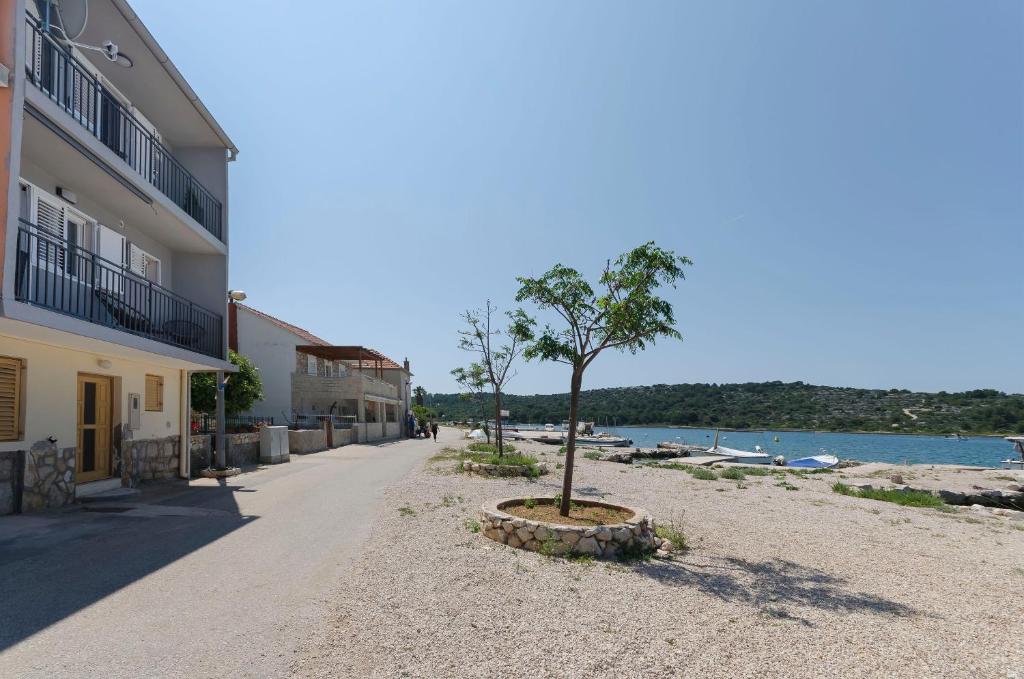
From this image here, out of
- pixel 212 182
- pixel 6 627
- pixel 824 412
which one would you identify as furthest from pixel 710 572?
pixel 824 412

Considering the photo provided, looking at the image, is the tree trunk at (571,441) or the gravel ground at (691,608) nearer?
the gravel ground at (691,608)

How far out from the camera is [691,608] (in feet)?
20.1

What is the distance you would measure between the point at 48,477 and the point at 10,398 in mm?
1576

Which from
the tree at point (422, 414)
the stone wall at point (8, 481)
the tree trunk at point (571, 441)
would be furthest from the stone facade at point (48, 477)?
the tree at point (422, 414)

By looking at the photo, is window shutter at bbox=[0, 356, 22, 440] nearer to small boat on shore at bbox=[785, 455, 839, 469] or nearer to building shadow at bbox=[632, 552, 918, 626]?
building shadow at bbox=[632, 552, 918, 626]

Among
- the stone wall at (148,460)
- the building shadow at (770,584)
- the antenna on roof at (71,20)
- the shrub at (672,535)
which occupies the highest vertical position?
the antenna on roof at (71,20)

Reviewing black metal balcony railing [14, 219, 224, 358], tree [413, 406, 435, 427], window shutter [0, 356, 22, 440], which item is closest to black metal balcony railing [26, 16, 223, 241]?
black metal balcony railing [14, 219, 224, 358]

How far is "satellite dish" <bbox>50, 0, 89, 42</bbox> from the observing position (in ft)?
34.0

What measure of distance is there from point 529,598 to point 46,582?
5045 millimetres

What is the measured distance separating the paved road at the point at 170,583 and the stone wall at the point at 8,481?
41cm

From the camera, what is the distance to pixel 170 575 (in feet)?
22.3

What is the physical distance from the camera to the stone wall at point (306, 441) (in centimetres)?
→ 2619

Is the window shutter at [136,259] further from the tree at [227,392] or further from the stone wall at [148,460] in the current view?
the tree at [227,392]

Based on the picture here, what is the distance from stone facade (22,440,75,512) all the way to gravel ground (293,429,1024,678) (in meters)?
6.00
